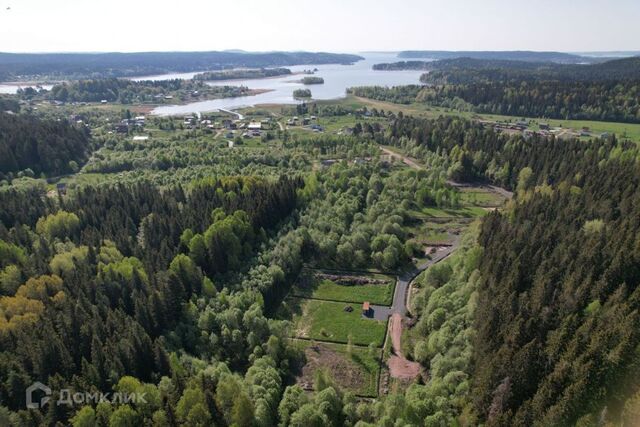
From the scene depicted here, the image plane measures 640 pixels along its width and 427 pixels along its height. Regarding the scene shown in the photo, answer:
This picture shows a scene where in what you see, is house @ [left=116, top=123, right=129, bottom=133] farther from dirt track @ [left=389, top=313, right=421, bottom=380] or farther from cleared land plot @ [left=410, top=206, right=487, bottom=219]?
dirt track @ [left=389, top=313, right=421, bottom=380]

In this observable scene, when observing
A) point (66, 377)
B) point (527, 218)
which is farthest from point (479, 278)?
point (66, 377)

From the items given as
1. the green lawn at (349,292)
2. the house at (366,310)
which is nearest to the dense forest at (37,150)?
the green lawn at (349,292)

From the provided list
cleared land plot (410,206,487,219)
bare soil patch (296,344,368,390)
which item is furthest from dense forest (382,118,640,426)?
bare soil patch (296,344,368,390)

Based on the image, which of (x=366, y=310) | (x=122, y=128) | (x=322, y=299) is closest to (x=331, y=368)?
(x=366, y=310)

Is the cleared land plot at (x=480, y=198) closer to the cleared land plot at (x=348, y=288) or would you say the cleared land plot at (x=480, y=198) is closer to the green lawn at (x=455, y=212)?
the green lawn at (x=455, y=212)

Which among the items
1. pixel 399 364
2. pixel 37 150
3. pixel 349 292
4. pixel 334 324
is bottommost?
pixel 399 364

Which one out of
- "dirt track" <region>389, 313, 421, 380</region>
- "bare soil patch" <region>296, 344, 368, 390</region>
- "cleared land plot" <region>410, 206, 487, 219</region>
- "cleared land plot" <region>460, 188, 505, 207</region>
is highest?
"cleared land plot" <region>460, 188, 505, 207</region>

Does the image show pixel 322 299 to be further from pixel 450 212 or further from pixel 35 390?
pixel 450 212
